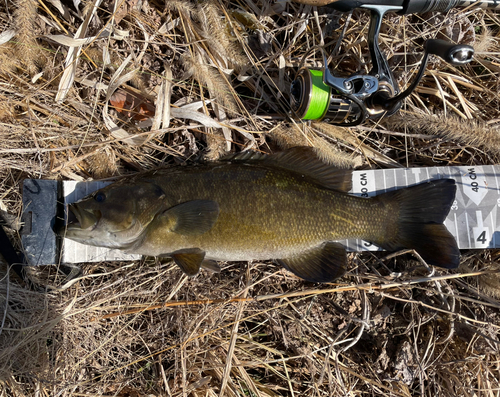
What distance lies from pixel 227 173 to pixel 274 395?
1902 mm

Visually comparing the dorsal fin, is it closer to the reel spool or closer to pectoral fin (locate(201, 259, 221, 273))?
the reel spool

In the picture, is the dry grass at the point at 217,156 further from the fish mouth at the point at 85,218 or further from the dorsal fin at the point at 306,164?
the fish mouth at the point at 85,218

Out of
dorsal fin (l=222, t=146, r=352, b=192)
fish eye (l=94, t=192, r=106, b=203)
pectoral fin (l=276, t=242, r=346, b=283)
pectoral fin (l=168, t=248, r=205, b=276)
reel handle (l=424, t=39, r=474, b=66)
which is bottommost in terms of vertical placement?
pectoral fin (l=276, t=242, r=346, b=283)

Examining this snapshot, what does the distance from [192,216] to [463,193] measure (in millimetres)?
2221

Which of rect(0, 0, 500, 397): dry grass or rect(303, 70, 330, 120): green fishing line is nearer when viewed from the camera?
rect(303, 70, 330, 120): green fishing line

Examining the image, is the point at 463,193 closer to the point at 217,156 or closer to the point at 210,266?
the point at 217,156

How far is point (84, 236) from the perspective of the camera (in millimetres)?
2318

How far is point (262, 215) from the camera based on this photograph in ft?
7.91

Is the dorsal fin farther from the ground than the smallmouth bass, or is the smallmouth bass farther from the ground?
the dorsal fin

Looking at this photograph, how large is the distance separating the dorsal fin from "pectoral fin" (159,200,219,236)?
16.5 inches

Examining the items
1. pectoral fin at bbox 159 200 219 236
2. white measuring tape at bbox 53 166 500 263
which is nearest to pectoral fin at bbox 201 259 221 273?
pectoral fin at bbox 159 200 219 236

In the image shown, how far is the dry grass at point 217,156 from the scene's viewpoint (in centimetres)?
268

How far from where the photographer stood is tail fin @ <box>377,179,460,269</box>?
8.45ft

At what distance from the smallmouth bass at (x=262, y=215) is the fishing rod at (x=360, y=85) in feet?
1.16
